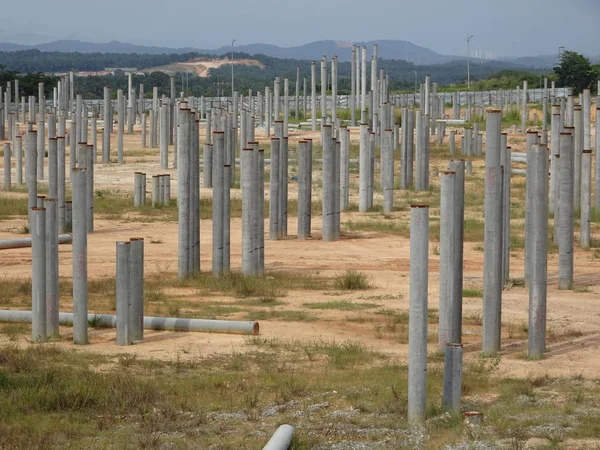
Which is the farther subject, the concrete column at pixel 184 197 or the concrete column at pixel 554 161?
the concrete column at pixel 554 161

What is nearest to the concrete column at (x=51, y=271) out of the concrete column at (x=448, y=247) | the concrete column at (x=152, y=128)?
the concrete column at (x=448, y=247)

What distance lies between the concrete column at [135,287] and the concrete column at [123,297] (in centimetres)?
5

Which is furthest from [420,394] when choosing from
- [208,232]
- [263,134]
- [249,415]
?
[263,134]

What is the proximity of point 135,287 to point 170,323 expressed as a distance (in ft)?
2.53

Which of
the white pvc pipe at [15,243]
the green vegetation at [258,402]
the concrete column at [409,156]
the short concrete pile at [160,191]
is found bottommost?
the green vegetation at [258,402]

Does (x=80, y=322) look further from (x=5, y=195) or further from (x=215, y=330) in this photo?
(x=5, y=195)

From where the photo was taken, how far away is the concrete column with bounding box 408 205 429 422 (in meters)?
9.44

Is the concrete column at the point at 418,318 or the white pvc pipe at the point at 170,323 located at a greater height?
the concrete column at the point at 418,318

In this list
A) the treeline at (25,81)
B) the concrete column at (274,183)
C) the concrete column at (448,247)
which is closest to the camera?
the concrete column at (448,247)

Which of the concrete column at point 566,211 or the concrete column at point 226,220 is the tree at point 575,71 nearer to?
the concrete column at point 566,211

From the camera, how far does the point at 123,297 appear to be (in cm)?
1244

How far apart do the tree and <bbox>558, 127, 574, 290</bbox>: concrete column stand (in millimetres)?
53085

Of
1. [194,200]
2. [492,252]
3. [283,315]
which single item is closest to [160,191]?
[194,200]

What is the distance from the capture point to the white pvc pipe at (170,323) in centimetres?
1299
